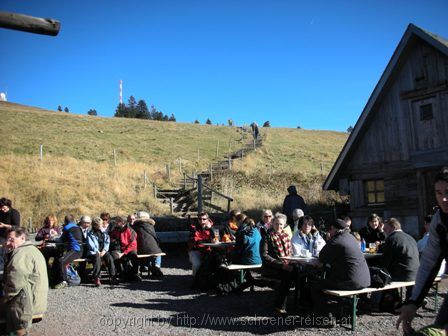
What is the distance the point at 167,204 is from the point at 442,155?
1384cm

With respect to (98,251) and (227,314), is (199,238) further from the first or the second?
(227,314)

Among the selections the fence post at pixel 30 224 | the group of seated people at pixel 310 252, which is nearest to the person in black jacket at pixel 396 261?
the group of seated people at pixel 310 252

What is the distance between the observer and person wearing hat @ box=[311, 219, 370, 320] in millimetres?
6055

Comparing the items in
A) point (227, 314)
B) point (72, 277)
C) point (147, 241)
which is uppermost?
point (147, 241)

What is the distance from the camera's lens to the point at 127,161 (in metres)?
33.0

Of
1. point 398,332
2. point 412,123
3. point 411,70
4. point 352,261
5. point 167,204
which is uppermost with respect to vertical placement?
point 411,70

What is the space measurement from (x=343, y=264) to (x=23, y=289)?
13.4 ft

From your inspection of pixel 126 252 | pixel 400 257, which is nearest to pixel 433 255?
pixel 400 257

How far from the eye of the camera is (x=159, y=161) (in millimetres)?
34750

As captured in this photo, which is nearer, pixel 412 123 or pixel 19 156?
pixel 412 123

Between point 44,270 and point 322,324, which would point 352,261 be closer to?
point 322,324

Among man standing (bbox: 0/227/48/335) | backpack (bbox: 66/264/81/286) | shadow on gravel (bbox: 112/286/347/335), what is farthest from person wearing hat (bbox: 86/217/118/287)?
man standing (bbox: 0/227/48/335)

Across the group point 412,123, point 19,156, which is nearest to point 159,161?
point 19,156

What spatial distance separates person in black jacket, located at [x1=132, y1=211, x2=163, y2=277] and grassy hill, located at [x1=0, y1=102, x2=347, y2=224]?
9905mm
